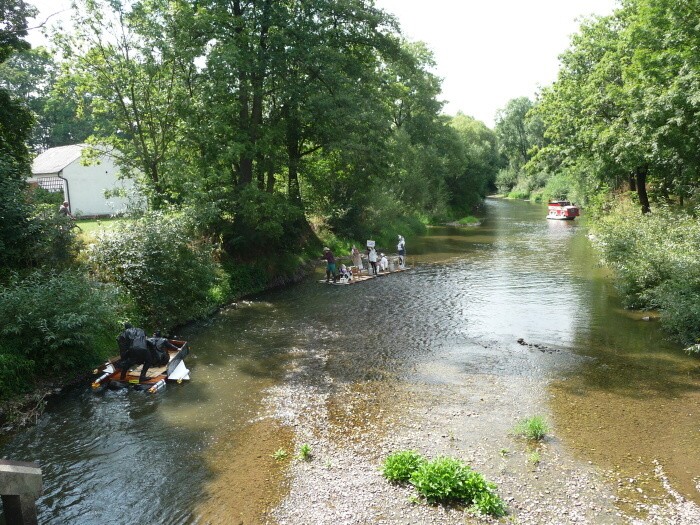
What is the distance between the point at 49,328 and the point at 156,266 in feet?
16.8

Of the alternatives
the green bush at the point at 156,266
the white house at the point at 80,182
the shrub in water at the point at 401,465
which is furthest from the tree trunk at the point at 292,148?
the shrub in water at the point at 401,465

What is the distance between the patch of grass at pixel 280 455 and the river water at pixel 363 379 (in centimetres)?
18

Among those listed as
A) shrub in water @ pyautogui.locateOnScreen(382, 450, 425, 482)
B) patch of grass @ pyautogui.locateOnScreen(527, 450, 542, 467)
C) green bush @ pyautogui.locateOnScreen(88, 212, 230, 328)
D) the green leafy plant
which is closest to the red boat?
green bush @ pyautogui.locateOnScreen(88, 212, 230, 328)

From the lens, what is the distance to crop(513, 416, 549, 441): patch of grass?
9.33 metres

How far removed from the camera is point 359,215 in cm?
3534

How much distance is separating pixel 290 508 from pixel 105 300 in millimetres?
8215

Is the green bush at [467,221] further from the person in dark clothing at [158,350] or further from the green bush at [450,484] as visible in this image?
the green bush at [450,484]

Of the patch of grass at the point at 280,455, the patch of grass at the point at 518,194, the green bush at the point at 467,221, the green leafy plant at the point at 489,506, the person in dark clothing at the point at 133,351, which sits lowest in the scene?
the patch of grass at the point at 280,455

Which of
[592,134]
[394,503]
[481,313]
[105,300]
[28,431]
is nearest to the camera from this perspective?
[394,503]

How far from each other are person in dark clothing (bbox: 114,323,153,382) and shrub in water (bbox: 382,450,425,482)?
7.12 m

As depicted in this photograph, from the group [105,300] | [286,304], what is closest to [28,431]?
[105,300]

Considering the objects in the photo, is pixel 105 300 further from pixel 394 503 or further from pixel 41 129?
pixel 41 129

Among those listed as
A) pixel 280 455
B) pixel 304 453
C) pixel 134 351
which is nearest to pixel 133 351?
pixel 134 351

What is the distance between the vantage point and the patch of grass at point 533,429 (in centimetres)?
933
